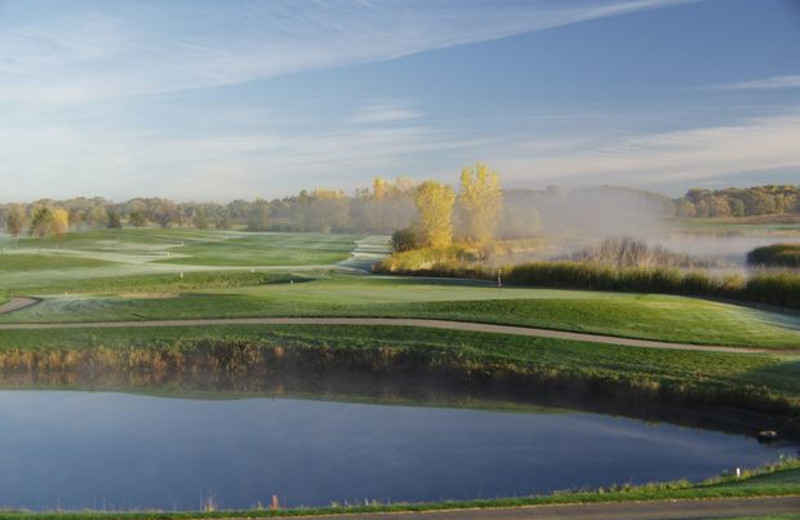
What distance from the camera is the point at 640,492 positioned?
42.7ft

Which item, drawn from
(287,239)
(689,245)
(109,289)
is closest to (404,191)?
(287,239)

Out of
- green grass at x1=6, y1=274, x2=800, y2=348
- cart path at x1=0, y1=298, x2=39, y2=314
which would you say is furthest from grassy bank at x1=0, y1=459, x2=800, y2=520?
cart path at x1=0, y1=298, x2=39, y2=314

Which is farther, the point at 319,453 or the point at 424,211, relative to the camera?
the point at 424,211

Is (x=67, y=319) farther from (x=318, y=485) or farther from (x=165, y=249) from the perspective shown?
(x=165, y=249)

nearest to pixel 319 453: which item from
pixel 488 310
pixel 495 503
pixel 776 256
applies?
pixel 495 503

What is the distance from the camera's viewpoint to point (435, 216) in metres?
72.8

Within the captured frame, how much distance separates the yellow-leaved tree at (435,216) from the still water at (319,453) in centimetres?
5066

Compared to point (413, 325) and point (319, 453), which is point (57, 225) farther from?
point (319, 453)

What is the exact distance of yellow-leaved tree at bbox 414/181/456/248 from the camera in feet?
238

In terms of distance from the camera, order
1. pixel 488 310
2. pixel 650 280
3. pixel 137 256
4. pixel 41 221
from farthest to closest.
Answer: pixel 41 221 < pixel 137 256 < pixel 650 280 < pixel 488 310

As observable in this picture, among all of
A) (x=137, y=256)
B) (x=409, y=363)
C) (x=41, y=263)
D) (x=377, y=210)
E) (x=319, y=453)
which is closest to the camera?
(x=319, y=453)

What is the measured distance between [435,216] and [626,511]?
2419 inches

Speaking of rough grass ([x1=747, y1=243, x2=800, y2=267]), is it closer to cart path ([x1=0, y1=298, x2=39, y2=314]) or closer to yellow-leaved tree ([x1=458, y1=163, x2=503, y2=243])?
yellow-leaved tree ([x1=458, y1=163, x2=503, y2=243])

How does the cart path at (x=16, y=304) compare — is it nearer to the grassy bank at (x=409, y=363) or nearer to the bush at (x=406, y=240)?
the grassy bank at (x=409, y=363)
